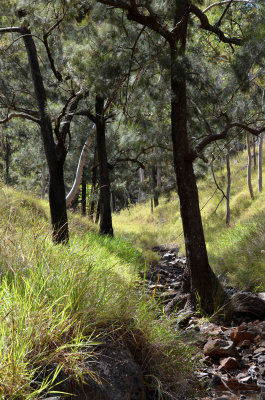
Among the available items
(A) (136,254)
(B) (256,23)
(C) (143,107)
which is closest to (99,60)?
(C) (143,107)

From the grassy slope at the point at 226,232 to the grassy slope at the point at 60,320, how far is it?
3638 millimetres

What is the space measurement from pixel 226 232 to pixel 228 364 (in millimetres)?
8592

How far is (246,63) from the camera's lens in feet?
20.1

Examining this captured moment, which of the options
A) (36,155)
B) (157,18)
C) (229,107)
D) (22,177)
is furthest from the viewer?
(22,177)

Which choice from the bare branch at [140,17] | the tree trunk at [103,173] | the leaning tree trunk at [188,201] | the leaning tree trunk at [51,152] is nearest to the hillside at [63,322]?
the leaning tree trunk at [188,201]

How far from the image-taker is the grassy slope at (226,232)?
7450 millimetres

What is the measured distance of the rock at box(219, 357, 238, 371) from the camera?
3.99m

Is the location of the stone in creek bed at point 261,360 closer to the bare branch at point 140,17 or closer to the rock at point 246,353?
the rock at point 246,353

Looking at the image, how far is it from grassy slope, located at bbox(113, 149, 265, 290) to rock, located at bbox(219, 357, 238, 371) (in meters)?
2.51

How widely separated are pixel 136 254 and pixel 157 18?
637 centimetres

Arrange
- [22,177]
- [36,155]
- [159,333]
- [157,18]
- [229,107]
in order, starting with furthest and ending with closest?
[22,177]
[36,155]
[229,107]
[157,18]
[159,333]

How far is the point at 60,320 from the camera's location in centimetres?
276

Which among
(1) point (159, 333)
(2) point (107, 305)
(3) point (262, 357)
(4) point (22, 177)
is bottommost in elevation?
(3) point (262, 357)

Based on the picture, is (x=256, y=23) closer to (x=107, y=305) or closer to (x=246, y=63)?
(x=246, y=63)
